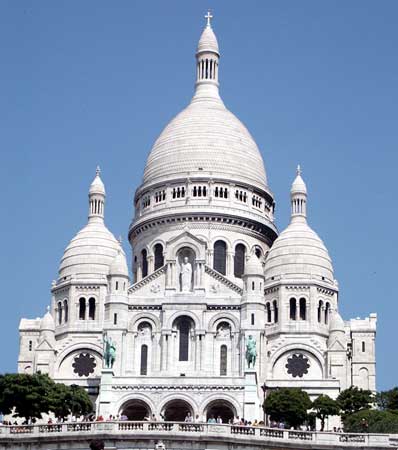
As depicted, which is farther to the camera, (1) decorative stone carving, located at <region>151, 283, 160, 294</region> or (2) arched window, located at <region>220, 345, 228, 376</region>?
(1) decorative stone carving, located at <region>151, 283, 160, 294</region>

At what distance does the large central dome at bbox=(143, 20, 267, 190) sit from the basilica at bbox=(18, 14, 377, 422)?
6.0 inches

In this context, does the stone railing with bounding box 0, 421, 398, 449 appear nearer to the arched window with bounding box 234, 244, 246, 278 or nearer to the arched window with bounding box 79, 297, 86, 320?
the arched window with bounding box 79, 297, 86, 320

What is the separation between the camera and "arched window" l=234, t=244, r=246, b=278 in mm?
129625

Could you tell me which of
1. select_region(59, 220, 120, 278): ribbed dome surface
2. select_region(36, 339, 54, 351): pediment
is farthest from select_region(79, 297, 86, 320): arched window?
select_region(36, 339, 54, 351): pediment

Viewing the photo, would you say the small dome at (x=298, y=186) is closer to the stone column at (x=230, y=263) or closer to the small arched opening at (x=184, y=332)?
the stone column at (x=230, y=263)

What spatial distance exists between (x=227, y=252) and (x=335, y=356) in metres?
13.5

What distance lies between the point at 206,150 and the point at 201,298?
69.8 feet

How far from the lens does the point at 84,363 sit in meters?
125

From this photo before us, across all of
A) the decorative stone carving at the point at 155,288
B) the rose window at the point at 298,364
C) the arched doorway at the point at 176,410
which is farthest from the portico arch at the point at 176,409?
the rose window at the point at 298,364

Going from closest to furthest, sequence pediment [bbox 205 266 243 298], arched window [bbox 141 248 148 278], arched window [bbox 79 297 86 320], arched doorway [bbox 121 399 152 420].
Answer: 1. arched doorway [bbox 121 399 152 420]
2. pediment [bbox 205 266 243 298]
3. arched window [bbox 79 297 86 320]
4. arched window [bbox 141 248 148 278]

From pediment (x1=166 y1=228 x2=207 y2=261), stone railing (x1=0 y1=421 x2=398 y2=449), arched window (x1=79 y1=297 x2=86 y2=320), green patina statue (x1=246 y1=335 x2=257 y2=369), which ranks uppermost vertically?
pediment (x1=166 y1=228 x2=207 y2=261)

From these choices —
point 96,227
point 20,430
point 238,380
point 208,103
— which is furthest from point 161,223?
point 20,430

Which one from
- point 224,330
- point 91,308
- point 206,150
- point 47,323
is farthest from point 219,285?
point 206,150

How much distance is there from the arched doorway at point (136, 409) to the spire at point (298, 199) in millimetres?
27166
